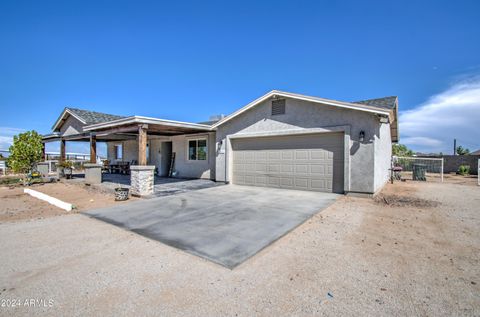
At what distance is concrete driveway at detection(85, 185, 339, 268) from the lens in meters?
3.79

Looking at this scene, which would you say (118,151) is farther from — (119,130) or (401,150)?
(401,150)

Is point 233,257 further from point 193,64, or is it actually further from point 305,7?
point 193,64

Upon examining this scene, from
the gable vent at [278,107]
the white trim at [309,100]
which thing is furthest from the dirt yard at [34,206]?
the gable vent at [278,107]

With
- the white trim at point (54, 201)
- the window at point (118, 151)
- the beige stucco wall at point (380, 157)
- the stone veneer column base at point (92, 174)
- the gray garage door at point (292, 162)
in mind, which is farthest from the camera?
the window at point (118, 151)

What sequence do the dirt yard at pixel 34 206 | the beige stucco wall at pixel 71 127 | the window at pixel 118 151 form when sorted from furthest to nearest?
the window at pixel 118 151, the beige stucco wall at pixel 71 127, the dirt yard at pixel 34 206

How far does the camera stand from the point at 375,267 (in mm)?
3053

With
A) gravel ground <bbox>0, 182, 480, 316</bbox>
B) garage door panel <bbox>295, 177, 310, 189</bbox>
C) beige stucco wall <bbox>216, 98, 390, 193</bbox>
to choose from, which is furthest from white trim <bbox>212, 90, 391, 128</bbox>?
gravel ground <bbox>0, 182, 480, 316</bbox>

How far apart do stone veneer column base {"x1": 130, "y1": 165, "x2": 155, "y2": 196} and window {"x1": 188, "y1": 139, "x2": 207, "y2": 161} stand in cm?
512

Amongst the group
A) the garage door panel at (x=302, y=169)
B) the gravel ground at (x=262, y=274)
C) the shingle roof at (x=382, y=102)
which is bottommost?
the gravel ground at (x=262, y=274)

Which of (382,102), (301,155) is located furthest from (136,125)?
(382,102)

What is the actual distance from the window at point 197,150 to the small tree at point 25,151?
9.06 m

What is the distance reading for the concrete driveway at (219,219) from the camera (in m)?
3.79

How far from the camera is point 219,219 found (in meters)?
5.37

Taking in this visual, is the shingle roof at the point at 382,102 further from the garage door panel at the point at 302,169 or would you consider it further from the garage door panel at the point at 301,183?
the garage door panel at the point at 301,183
